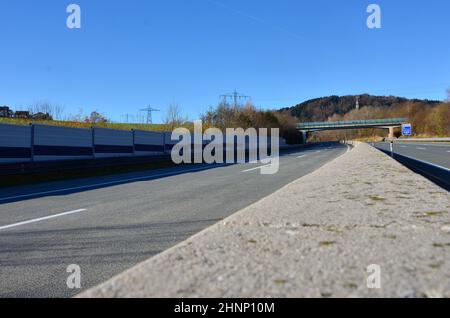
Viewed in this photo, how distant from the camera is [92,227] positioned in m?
7.38

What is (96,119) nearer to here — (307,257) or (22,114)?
(22,114)

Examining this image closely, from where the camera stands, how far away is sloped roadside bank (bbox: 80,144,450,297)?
2727 mm

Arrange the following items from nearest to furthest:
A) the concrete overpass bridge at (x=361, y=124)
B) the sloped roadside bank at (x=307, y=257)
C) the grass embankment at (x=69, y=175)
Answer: the sloped roadside bank at (x=307, y=257), the grass embankment at (x=69, y=175), the concrete overpass bridge at (x=361, y=124)

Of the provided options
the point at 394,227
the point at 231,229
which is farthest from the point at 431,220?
the point at 231,229

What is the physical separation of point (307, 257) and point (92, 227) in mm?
5006

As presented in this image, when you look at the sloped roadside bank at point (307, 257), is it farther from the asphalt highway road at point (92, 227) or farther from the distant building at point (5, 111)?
the distant building at point (5, 111)

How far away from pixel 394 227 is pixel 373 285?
198 cm

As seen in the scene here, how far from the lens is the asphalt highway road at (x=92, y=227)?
4801mm

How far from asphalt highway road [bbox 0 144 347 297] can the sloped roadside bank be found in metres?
1.47

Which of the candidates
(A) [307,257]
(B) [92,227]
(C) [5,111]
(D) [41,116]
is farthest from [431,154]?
(C) [5,111]

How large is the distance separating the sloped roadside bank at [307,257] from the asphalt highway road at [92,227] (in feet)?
4.83

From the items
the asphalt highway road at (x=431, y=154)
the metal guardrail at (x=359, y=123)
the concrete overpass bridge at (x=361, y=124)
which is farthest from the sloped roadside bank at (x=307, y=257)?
the metal guardrail at (x=359, y=123)

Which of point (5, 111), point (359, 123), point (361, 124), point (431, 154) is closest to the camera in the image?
point (431, 154)
